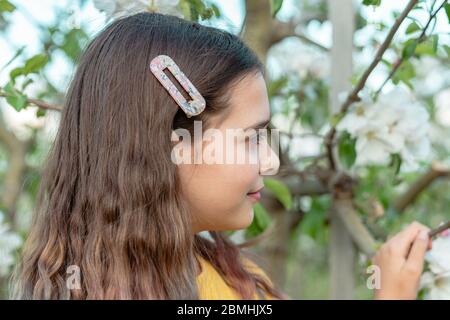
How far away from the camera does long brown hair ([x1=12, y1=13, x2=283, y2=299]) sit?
3.35 feet

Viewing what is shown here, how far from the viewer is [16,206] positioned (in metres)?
2.06

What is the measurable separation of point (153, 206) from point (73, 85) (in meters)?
0.23

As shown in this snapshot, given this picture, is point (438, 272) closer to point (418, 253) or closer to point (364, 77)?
point (418, 253)

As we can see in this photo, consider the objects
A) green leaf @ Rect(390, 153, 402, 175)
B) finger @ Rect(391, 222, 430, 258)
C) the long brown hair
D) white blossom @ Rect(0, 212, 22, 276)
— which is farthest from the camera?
white blossom @ Rect(0, 212, 22, 276)

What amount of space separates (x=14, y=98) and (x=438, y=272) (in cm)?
71

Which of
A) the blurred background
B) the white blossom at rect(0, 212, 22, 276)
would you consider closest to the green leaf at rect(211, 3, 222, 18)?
the blurred background

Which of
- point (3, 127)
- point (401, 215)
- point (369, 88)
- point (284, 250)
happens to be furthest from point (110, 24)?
point (3, 127)

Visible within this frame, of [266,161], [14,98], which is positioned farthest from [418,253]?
[14,98]

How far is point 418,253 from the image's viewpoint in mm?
1112

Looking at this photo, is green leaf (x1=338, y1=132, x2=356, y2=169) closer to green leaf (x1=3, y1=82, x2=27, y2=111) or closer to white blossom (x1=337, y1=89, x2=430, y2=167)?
white blossom (x1=337, y1=89, x2=430, y2=167)

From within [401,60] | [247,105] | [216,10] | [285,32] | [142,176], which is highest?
[285,32]

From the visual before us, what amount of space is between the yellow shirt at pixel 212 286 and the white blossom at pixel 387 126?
1.10 ft
